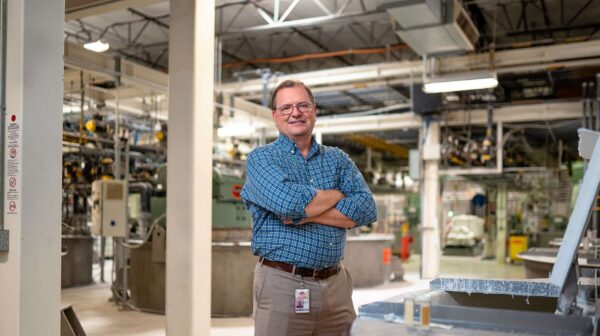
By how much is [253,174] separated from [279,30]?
33.0ft

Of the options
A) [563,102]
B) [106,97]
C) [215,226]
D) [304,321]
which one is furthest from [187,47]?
[563,102]

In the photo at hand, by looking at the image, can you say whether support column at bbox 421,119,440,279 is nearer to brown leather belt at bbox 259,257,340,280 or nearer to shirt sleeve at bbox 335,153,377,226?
shirt sleeve at bbox 335,153,377,226

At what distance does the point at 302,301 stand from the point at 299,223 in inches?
12.0

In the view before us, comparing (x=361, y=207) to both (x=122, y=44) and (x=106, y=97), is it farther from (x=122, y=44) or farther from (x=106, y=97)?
(x=122, y=44)

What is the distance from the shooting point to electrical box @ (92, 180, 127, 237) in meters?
7.97

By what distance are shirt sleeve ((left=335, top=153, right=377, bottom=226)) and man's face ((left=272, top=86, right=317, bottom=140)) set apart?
257 millimetres

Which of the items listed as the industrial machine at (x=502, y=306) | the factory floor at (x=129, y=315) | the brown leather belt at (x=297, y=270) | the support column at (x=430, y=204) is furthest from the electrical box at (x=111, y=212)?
the industrial machine at (x=502, y=306)

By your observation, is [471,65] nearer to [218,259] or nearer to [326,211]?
[218,259]

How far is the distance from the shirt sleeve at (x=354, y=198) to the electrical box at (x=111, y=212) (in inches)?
233

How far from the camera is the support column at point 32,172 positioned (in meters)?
3.46

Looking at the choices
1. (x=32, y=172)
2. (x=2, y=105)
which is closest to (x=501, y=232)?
(x=32, y=172)


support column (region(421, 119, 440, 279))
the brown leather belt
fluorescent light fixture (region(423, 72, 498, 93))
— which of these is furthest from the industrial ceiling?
the brown leather belt

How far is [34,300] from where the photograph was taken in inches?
138

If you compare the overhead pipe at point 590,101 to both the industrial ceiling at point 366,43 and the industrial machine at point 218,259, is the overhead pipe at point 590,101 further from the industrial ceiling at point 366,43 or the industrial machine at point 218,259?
the industrial machine at point 218,259
